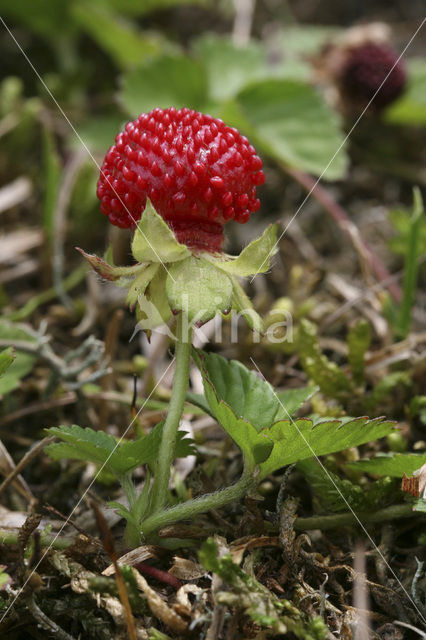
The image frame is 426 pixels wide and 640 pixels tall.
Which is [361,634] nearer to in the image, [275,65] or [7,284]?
[7,284]

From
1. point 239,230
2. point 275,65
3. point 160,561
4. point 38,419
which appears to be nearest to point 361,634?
point 160,561

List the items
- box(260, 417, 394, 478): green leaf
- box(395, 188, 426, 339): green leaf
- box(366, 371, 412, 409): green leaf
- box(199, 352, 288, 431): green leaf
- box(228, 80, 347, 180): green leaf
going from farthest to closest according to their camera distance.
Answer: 1. box(228, 80, 347, 180): green leaf
2. box(395, 188, 426, 339): green leaf
3. box(366, 371, 412, 409): green leaf
4. box(199, 352, 288, 431): green leaf
5. box(260, 417, 394, 478): green leaf

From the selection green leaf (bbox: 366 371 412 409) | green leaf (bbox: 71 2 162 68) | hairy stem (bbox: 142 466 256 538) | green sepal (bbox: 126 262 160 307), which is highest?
green leaf (bbox: 71 2 162 68)

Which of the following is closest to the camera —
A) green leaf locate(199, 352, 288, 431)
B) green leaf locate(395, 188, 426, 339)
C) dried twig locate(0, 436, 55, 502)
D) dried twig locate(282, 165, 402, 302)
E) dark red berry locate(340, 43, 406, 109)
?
green leaf locate(199, 352, 288, 431)

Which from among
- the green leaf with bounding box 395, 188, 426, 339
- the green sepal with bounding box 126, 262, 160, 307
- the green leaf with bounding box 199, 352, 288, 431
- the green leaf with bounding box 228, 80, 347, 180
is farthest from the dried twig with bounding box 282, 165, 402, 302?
the green sepal with bounding box 126, 262, 160, 307

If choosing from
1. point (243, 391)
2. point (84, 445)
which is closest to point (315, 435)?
point (243, 391)

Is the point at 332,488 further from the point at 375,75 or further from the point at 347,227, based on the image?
the point at 375,75

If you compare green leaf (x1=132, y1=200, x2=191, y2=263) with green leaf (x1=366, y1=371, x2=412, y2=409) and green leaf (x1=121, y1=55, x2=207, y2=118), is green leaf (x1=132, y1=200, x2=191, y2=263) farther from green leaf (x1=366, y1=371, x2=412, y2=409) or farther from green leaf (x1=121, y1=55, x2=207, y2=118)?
green leaf (x1=121, y1=55, x2=207, y2=118)
